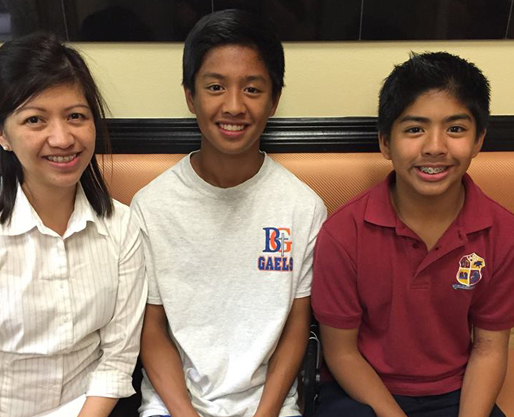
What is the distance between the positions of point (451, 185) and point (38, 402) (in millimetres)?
1080

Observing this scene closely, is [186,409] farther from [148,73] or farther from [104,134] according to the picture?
[148,73]

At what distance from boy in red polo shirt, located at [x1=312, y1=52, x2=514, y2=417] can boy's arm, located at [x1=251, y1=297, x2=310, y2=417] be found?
58mm

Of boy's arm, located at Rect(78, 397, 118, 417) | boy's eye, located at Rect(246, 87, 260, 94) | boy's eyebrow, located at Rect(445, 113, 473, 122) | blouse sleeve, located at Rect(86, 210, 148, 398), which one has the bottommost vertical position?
boy's arm, located at Rect(78, 397, 118, 417)

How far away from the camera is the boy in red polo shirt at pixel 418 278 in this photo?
47.7 inches

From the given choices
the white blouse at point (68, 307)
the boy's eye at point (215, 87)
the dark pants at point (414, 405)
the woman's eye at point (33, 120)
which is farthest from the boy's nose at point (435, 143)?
the woman's eye at point (33, 120)

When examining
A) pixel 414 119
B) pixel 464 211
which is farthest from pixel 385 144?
pixel 464 211

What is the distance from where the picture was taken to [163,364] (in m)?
1.30

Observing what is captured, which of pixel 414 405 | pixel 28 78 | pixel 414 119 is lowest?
pixel 414 405

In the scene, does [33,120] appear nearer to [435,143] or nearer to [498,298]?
[435,143]

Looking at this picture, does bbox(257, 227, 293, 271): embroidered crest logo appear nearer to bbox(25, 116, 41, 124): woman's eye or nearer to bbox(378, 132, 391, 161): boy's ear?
bbox(378, 132, 391, 161): boy's ear

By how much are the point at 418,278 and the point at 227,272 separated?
0.47 meters

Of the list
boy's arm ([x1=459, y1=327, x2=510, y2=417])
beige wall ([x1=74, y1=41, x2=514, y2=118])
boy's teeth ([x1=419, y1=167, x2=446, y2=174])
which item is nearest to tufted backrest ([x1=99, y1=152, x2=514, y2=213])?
beige wall ([x1=74, y1=41, x2=514, y2=118])

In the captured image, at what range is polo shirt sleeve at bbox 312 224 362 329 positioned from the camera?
1.27 m

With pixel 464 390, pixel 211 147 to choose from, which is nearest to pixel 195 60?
pixel 211 147
